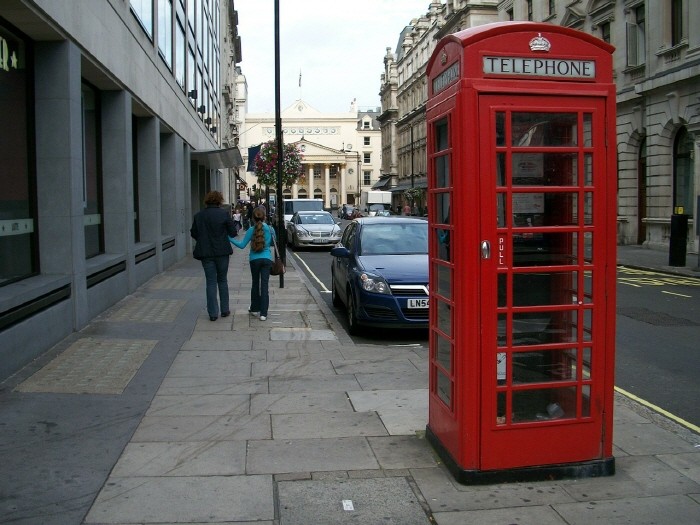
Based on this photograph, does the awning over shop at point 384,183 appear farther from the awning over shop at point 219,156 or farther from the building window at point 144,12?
the building window at point 144,12

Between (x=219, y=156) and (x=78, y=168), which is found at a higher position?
(x=219, y=156)

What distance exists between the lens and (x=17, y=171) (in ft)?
28.6

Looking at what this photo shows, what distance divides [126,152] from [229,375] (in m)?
6.89

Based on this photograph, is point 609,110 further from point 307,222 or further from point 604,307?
point 307,222

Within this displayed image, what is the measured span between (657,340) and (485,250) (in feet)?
21.1

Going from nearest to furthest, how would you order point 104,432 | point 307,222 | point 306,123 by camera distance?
point 104,432 < point 307,222 < point 306,123

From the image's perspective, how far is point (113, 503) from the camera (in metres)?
4.32

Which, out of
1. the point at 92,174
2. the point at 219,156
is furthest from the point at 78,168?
the point at 219,156

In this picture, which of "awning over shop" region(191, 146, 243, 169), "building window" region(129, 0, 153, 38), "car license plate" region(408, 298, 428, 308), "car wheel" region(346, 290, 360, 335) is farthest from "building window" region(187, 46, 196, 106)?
"car license plate" region(408, 298, 428, 308)

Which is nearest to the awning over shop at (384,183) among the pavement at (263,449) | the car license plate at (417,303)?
the car license plate at (417,303)

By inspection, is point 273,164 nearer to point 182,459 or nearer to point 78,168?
point 78,168

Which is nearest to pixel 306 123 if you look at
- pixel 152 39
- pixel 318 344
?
pixel 152 39

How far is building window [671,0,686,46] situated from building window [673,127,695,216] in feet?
10.2

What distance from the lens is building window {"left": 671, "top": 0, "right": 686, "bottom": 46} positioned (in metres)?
26.3
